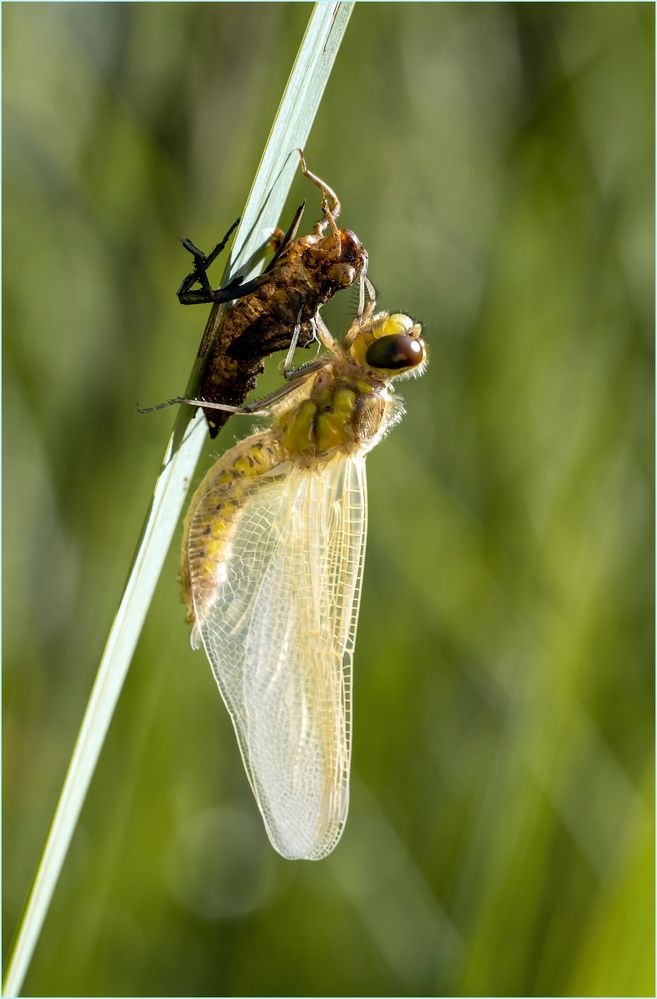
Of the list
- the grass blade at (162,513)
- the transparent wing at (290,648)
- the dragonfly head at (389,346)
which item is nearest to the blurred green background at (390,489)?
the transparent wing at (290,648)

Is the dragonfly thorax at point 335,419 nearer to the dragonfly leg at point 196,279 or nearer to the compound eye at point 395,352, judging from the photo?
the compound eye at point 395,352

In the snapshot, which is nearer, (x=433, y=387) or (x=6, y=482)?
(x=6, y=482)

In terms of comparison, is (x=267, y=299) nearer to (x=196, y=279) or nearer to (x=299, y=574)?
(x=196, y=279)

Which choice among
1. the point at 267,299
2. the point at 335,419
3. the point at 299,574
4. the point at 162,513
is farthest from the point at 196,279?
the point at 299,574

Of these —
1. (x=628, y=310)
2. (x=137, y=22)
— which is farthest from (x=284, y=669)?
(x=137, y=22)

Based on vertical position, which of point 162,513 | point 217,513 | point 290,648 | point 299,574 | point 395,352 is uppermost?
point 395,352

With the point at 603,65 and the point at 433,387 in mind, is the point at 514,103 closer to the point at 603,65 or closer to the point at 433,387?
the point at 603,65
